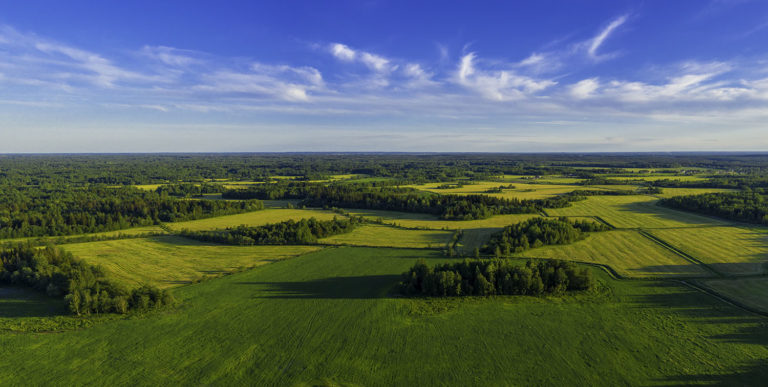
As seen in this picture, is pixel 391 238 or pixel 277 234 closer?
pixel 277 234

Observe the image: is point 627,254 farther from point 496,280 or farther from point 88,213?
point 88,213

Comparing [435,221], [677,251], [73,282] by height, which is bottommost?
[435,221]

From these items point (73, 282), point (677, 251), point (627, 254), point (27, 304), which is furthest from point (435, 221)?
point (27, 304)

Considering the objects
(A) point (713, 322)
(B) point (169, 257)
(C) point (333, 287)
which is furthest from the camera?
(B) point (169, 257)

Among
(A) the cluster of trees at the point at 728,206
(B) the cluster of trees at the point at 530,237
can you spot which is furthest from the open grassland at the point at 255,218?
Answer: (A) the cluster of trees at the point at 728,206

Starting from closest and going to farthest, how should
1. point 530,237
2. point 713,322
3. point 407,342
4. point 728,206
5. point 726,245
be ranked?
point 407,342, point 713,322, point 726,245, point 530,237, point 728,206

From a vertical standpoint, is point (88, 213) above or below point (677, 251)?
above

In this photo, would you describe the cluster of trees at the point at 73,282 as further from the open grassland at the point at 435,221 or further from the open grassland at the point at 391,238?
the open grassland at the point at 435,221
